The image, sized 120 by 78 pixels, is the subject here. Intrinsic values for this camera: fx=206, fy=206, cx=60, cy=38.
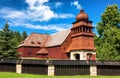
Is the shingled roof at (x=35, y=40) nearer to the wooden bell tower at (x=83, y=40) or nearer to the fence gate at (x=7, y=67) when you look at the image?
the wooden bell tower at (x=83, y=40)

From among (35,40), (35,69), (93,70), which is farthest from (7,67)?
(35,40)

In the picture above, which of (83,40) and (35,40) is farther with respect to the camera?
(35,40)

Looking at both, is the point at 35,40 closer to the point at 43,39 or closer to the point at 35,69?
the point at 43,39

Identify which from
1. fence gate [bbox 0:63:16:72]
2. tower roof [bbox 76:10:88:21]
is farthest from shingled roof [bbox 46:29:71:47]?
fence gate [bbox 0:63:16:72]

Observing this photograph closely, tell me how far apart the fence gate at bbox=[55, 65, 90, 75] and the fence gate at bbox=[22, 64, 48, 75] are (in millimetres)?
1295

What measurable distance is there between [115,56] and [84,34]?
18.1 metres

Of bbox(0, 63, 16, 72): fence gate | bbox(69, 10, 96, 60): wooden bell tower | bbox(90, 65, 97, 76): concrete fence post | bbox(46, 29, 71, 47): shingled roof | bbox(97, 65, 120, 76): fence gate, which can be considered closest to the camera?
bbox(90, 65, 97, 76): concrete fence post

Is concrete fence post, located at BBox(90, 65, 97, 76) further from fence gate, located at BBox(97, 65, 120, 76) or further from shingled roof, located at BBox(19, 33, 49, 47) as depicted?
shingled roof, located at BBox(19, 33, 49, 47)

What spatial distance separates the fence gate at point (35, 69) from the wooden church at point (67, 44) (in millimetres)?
21180

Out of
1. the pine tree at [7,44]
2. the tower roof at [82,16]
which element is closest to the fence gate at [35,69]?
the pine tree at [7,44]

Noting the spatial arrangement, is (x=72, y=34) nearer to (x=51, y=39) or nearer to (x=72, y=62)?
(x=51, y=39)

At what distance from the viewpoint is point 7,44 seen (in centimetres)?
3145

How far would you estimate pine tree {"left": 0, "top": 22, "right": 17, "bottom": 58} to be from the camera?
31078 millimetres

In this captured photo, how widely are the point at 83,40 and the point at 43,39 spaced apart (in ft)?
53.2
